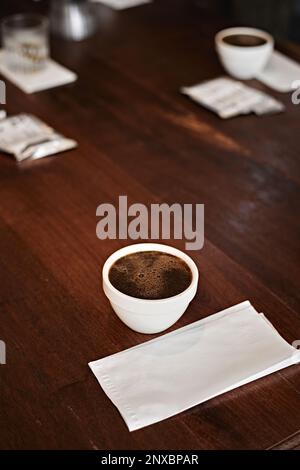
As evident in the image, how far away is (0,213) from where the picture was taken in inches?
54.9

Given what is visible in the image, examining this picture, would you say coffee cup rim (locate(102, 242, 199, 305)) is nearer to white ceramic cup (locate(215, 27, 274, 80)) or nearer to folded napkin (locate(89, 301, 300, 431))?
folded napkin (locate(89, 301, 300, 431))

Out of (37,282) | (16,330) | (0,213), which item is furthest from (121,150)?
(16,330)

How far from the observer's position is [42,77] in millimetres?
1938

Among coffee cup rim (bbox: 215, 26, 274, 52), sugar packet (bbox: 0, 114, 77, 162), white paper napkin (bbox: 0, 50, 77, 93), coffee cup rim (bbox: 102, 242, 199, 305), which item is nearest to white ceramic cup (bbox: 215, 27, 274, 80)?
coffee cup rim (bbox: 215, 26, 274, 52)

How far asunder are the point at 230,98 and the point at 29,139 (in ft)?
1.72

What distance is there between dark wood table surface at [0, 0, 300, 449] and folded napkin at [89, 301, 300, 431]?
0.06ft

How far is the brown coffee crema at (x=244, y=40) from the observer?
1926 mm

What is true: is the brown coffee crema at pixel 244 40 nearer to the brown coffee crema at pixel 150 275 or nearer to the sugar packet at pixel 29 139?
the sugar packet at pixel 29 139

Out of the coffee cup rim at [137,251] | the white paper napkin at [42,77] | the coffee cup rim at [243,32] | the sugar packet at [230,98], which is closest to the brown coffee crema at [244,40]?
the coffee cup rim at [243,32]

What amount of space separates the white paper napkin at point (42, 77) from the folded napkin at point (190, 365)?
1.01m

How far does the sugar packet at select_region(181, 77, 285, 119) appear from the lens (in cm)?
176

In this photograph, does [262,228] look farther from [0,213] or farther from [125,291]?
[0,213]

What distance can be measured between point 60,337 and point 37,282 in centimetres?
15

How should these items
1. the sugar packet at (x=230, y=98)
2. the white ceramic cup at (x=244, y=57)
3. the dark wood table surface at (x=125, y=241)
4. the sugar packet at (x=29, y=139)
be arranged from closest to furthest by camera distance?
the dark wood table surface at (x=125, y=241), the sugar packet at (x=29, y=139), the sugar packet at (x=230, y=98), the white ceramic cup at (x=244, y=57)
